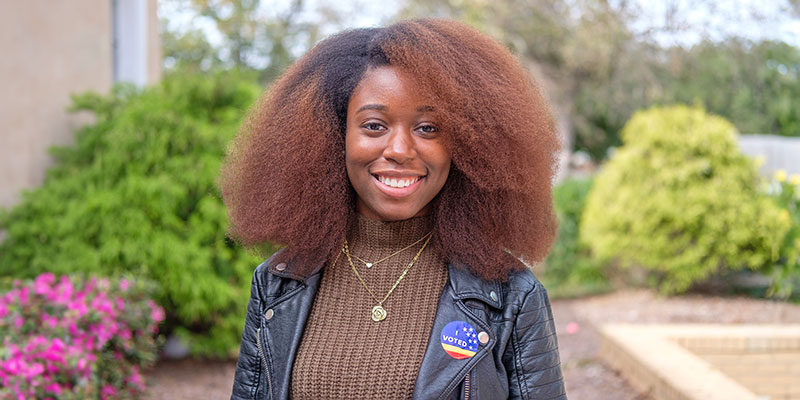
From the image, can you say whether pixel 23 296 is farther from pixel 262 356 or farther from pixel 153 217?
pixel 262 356

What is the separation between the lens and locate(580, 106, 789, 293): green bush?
7.53 metres

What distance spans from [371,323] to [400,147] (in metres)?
0.47

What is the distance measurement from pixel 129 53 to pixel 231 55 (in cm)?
1274

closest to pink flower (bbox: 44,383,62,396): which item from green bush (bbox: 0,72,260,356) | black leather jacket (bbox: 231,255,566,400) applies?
green bush (bbox: 0,72,260,356)

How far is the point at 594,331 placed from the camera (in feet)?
23.5

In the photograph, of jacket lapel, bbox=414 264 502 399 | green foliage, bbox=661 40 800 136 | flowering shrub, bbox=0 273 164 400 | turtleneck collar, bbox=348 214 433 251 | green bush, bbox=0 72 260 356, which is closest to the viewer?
jacket lapel, bbox=414 264 502 399

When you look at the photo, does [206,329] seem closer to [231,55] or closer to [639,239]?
[639,239]

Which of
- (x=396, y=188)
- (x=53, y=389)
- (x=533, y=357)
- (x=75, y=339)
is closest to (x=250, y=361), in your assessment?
(x=396, y=188)

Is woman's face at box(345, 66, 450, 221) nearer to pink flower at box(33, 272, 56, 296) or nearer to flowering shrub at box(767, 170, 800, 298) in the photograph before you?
pink flower at box(33, 272, 56, 296)

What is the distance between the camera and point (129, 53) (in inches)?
291

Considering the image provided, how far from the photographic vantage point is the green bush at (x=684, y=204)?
753 centimetres

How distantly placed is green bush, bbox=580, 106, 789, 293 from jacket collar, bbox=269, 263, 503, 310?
609 centimetres

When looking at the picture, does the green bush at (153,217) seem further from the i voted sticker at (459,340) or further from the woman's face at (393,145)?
the i voted sticker at (459,340)

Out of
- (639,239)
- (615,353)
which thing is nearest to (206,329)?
(615,353)
